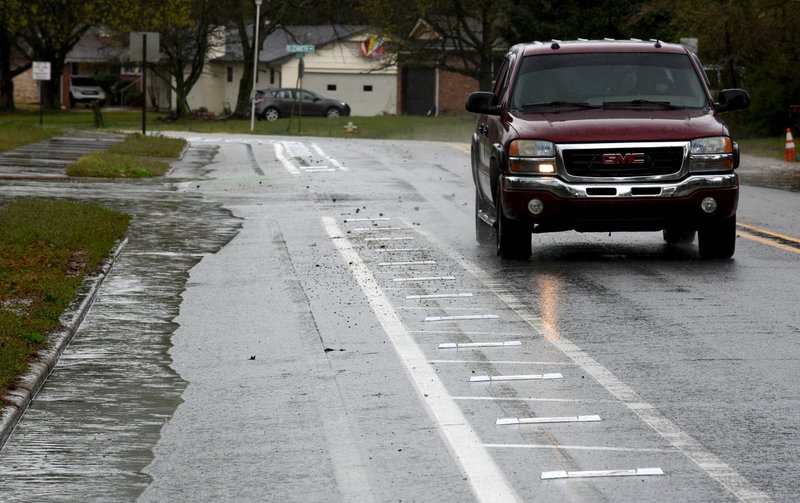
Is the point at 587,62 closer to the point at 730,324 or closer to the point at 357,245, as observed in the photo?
the point at 357,245

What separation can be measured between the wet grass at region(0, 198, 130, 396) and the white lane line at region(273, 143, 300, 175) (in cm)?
959

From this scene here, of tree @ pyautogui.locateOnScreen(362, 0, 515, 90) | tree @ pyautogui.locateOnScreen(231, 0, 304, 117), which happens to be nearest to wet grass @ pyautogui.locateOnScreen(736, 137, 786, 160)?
tree @ pyautogui.locateOnScreen(362, 0, 515, 90)

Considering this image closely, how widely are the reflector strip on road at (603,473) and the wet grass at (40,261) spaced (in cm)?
286

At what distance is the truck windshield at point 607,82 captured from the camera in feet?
45.2

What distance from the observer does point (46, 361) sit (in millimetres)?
8445

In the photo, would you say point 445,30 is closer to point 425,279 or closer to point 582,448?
point 425,279

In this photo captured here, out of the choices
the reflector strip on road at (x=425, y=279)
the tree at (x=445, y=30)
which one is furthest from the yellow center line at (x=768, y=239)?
the tree at (x=445, y=30)

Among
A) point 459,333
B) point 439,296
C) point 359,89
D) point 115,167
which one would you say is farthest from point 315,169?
point 359,89

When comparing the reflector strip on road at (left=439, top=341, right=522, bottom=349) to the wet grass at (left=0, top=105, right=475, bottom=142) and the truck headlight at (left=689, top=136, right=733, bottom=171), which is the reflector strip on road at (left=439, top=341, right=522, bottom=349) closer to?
the truck headlight at (left=689, top=136, right=733, bottom=171)

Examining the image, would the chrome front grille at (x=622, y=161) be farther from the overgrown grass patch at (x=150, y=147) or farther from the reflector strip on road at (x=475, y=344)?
the overgrown grass patch at (x=150, y=147)

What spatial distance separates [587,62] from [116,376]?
7010 mm

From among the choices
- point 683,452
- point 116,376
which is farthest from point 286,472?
point 116,376

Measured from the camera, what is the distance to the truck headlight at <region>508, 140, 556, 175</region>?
12852 millimetres

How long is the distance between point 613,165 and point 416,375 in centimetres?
509
